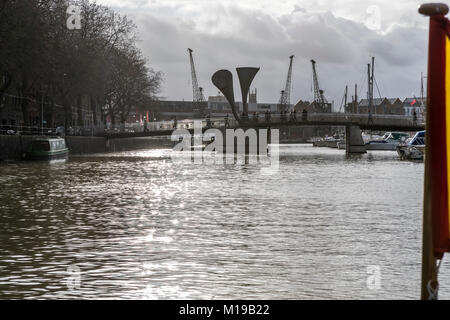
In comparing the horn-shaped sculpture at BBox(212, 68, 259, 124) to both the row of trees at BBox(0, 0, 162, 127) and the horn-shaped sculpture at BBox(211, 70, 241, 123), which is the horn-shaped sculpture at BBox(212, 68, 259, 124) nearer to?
the horn-shaped sculpture at BBox(211, 70, 241, 123)

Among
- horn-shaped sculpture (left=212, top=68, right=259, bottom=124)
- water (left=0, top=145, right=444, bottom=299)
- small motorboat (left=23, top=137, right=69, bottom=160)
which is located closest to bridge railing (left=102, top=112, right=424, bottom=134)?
horn-shaped sculpture (left=212, top=68, right=259, bottom=124)

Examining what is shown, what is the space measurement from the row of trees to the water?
22.8 m

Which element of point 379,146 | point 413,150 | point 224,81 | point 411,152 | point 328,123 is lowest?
point 379,146

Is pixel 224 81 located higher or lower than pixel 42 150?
higher

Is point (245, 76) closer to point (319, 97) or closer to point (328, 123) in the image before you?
point (328, 123)

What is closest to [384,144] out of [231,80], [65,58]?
[231,80]

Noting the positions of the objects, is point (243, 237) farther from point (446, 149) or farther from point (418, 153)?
point (418, 153)

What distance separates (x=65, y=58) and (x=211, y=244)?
170 feet

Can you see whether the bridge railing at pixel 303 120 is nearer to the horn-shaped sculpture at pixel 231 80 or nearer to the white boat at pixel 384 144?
the horn-shaped sculpture at pixel 231 80

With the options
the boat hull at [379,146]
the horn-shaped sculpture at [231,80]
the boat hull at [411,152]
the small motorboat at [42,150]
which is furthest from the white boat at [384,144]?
the small motorboat at [42,150]

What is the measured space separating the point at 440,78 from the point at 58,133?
7426 cm

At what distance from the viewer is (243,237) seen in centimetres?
1645

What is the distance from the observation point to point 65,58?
64.3 meters
